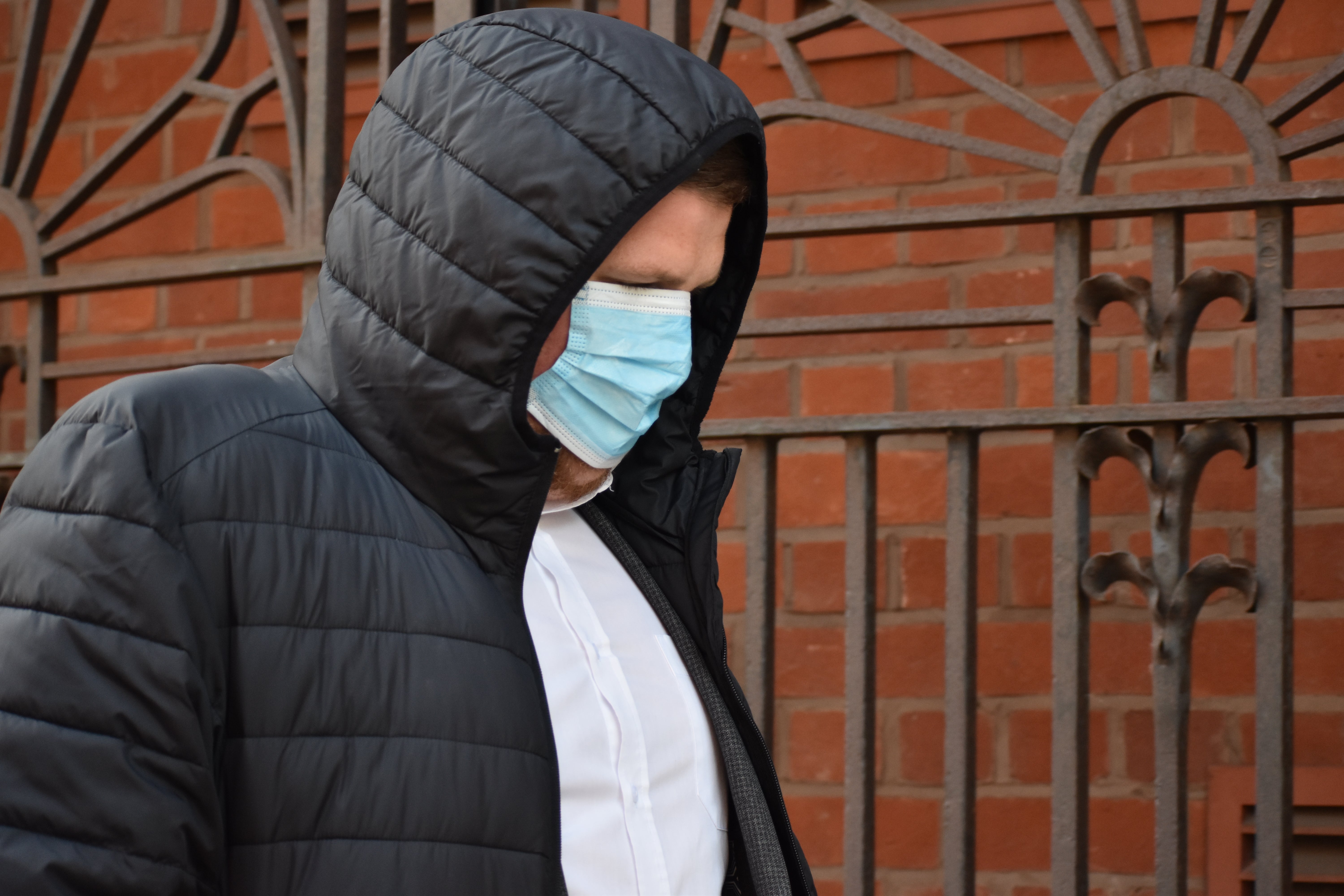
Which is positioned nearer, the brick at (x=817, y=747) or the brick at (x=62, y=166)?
the brick at (x=817, y=747)

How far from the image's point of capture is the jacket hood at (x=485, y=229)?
120 cm

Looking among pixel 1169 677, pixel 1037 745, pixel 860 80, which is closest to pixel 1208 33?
pixel 1169 677

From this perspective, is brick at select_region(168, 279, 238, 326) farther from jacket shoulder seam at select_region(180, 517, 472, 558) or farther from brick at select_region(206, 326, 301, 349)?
jacket shoulder seam at select_region(180, 517, 472, 558)

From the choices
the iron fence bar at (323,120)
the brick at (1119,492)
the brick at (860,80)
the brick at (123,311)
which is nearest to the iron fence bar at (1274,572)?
the brick at (1119,492)

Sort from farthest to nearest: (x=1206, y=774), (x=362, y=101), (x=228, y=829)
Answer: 1. (x=362, y=101)
2. (x=1206, y=774)
3. (x=228, y=829)

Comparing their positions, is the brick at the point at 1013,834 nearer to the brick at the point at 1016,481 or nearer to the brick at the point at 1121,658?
the brick at the point at 1121,658

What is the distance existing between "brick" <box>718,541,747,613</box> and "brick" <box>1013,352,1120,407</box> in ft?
1.98

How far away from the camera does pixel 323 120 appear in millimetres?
2166

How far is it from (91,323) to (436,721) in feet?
8.86

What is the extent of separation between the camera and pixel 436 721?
1.08 m

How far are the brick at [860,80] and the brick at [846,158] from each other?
0.18ft

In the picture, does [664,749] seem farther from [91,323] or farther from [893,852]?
[91,323]

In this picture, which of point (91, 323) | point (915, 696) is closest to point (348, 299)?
point (915, 696)

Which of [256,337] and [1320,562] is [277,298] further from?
[1320,562]
